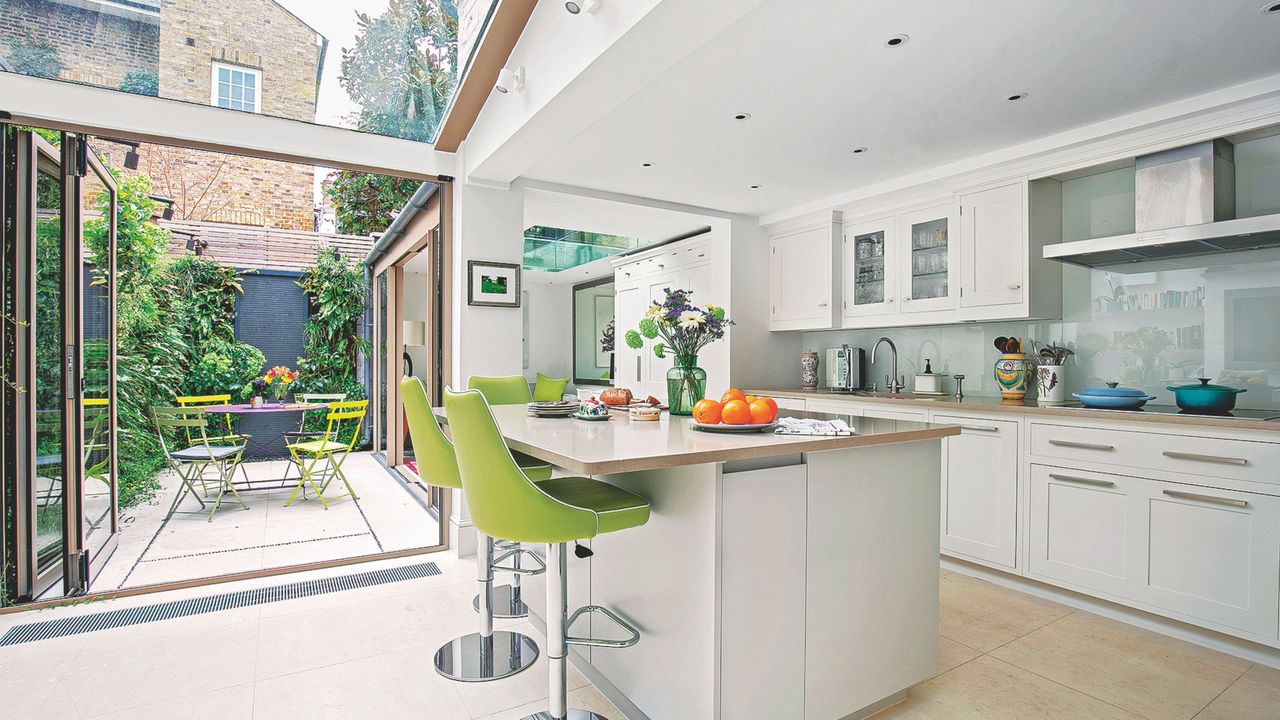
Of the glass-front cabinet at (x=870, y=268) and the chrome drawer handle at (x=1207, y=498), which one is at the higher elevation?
the glass-front cabinet at (x=870, y=268)

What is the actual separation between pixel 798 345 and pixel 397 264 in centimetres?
460

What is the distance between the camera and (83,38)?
108 inches

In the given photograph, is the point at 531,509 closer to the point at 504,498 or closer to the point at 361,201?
the point at 504,498

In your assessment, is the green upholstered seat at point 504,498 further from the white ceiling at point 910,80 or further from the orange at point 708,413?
the white ceiling at point 910,80

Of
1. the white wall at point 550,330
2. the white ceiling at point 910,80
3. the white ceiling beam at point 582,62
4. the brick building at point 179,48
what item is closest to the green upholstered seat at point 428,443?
the white ceiling beam at point 582,62

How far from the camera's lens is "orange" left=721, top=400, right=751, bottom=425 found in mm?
1998

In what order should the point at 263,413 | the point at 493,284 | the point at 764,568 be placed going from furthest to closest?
the point at 263,413 < the point at 493,284 < the point at 764,568

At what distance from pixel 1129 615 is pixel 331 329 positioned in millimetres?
8128

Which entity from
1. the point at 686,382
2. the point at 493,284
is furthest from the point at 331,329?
the point at 686,382

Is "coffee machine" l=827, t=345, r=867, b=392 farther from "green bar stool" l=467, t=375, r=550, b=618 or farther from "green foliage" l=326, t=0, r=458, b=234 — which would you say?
"green foliage" l=326, t=0, r=458, b=234

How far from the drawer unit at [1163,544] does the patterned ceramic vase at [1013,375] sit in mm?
512

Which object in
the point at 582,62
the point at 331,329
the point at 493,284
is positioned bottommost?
the point at 331,329

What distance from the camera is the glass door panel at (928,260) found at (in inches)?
156

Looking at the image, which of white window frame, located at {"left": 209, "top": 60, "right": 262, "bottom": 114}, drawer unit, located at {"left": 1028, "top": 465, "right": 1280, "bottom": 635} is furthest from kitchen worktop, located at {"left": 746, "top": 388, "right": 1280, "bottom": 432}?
white window frame, located at {"left": 209, "top": 60, "right": 262, "bottom": 114}
